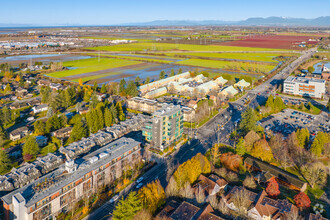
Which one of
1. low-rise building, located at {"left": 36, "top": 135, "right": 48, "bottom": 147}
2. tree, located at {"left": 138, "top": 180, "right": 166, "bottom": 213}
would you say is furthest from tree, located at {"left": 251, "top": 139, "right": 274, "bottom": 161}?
low-rise building, located at {"left": 36, "top": 135, "right": 48, "bottom": 147}

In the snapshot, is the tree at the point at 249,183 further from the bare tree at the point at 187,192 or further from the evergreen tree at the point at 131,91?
the evergreen tree at the point at 131,91

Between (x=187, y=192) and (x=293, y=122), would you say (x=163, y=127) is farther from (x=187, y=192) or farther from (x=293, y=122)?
(x=293, y=122)

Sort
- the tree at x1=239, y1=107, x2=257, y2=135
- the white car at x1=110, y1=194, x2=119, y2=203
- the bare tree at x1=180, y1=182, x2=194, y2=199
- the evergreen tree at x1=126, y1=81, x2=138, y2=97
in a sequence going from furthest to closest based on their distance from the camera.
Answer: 1. the evergreen tree at x1=126, y1=81, x2=138, y2=97
2. the tree at x1=239, y1=107, x2=257, y2=135
3. the white car at x1=110, y1=194, x2=119, y2=203
4. the bare tree at x1=180, y1=182, x2=194, y2=199

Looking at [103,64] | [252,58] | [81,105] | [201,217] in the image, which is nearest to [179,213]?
[201,217]

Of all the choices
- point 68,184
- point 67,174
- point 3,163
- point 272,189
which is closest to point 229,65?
point 272,189

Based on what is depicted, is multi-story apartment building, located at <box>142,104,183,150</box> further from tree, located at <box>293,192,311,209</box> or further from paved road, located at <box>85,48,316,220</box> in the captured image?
tree, located at <box>293,192,311,209</box>
